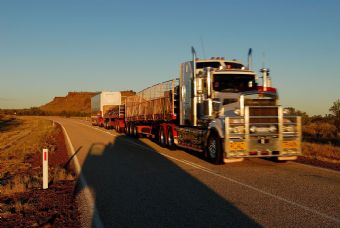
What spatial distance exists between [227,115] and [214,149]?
3.80ft

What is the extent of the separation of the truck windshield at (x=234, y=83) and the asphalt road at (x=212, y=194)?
102 inches

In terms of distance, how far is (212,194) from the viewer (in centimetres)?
855

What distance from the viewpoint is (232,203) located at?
7.68m

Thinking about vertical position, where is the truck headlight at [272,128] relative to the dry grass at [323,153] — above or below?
above

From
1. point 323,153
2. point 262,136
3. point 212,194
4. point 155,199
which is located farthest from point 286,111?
A: point 155,199

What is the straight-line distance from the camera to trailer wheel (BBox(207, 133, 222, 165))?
1283cm

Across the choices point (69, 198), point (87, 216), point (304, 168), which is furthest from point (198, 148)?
point (87, 216)

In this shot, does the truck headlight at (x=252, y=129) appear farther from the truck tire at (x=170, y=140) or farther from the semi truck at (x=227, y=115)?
the truck tire at (x=170, y=140)

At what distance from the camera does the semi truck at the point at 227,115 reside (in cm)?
1230

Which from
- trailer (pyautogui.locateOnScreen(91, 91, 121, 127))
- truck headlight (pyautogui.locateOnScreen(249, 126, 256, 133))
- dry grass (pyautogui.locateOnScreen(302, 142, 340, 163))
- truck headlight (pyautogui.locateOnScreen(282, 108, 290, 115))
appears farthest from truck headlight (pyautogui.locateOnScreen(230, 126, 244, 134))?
trailer (pyautogui.locateOnScreen(91, 91, 121, 127))

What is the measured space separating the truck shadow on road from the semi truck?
1730 millimetres

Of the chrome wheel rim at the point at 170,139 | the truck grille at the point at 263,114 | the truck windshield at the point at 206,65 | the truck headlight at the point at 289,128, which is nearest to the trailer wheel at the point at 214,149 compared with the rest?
the truck grille at the point at 263,114

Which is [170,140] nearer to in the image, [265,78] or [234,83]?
[234,83]

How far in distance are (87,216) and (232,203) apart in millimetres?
2615
